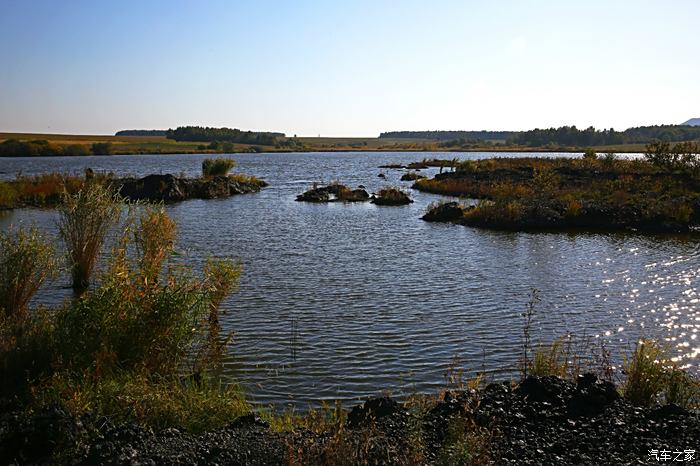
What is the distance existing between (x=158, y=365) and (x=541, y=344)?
25.3ft

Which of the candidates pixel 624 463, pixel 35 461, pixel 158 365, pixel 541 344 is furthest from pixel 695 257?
pixel 35 461

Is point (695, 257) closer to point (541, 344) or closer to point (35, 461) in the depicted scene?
point (541, 344)

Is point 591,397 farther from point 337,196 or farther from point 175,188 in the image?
point 175,188

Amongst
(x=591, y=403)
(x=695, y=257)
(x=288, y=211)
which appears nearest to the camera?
(x=591, y=403)

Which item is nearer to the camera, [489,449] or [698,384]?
[489,449]

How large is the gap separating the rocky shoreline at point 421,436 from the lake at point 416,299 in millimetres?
2182

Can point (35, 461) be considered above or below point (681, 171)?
below

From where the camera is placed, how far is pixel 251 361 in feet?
38.3

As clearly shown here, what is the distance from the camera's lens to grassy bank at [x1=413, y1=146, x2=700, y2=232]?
105 feet

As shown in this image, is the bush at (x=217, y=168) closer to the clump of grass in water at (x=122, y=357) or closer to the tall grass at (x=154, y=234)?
the tall grass at (x=154, y=234)

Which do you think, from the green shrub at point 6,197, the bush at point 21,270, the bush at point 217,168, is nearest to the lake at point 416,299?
the bush at point 21,270

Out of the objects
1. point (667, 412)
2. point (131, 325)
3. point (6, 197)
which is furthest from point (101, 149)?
point (667, 412)

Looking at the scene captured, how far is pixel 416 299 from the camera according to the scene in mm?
16672

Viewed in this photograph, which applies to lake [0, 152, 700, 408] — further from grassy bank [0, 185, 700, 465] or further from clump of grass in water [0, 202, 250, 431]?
clump of grass in water [0, 202, 250, 431]
